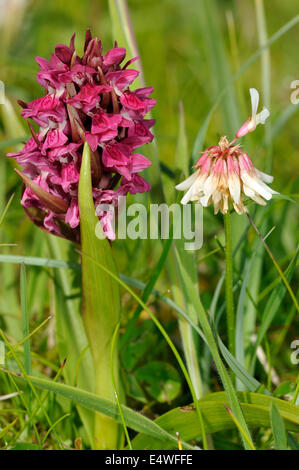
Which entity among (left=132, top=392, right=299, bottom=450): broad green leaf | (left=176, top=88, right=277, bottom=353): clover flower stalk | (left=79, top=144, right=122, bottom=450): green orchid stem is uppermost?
(left=176, top=88, right=277, bottom=353): clover flower stalk

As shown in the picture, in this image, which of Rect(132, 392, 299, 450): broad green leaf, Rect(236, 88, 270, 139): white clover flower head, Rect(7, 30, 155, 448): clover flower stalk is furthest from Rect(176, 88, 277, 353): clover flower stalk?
Rect(132, 392, 299, 450): broad green leaf

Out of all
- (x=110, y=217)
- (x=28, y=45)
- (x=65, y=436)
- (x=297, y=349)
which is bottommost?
(x=65, y=436)

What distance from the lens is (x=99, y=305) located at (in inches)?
34.4

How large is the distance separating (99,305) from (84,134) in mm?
277

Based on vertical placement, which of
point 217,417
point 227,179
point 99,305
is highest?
point 227,179

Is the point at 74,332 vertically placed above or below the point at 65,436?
above

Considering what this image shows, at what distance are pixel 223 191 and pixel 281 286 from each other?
0.92 ft

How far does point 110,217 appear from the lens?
87 centimetres

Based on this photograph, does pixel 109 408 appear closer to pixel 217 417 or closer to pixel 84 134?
pixel 217 417

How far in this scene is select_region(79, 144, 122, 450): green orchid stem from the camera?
0.79m

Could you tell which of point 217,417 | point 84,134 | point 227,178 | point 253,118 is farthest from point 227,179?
point 217,417

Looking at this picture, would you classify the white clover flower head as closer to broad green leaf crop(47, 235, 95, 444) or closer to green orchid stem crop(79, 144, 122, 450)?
green orchid stem crop(79, 144, 122, 450)
